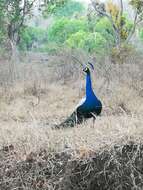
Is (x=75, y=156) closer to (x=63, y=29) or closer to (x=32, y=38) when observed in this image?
(x=63, y=29)

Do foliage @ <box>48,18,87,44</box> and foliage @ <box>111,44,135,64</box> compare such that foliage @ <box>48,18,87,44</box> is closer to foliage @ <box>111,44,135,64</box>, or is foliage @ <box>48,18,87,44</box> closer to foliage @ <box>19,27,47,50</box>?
foliage @ <box>19,27,47,50</box>

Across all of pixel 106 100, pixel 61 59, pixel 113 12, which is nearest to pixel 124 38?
pixel 113 12

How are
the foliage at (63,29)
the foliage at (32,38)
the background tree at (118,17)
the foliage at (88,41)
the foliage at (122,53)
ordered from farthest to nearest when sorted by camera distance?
the foliage at (63,29), the foliage at (32,38), the foliage at (88,41), the background tree at (118,17), the foliage at (122,53)

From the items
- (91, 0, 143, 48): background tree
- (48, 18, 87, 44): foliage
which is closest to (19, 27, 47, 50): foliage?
(48, 18, 87, 44): foliage

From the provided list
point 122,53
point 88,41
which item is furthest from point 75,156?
point 88,41

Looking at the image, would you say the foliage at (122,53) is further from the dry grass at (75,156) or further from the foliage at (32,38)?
the foliage at (32,38)

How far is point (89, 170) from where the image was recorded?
4102 millimetres

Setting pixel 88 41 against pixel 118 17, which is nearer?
pixel 118 17

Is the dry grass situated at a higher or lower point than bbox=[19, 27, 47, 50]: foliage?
lower

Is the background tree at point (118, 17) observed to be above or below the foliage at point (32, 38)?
above

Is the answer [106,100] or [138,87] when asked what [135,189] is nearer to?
[106,100]

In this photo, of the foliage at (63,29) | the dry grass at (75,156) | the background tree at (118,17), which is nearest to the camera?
the dry grass at (75,156)

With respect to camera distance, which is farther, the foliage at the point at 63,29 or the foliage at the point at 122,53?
A: the foliage at the point at 63,29

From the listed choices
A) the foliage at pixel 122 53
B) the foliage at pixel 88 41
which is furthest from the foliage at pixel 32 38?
the foliage at pixel 122 53
